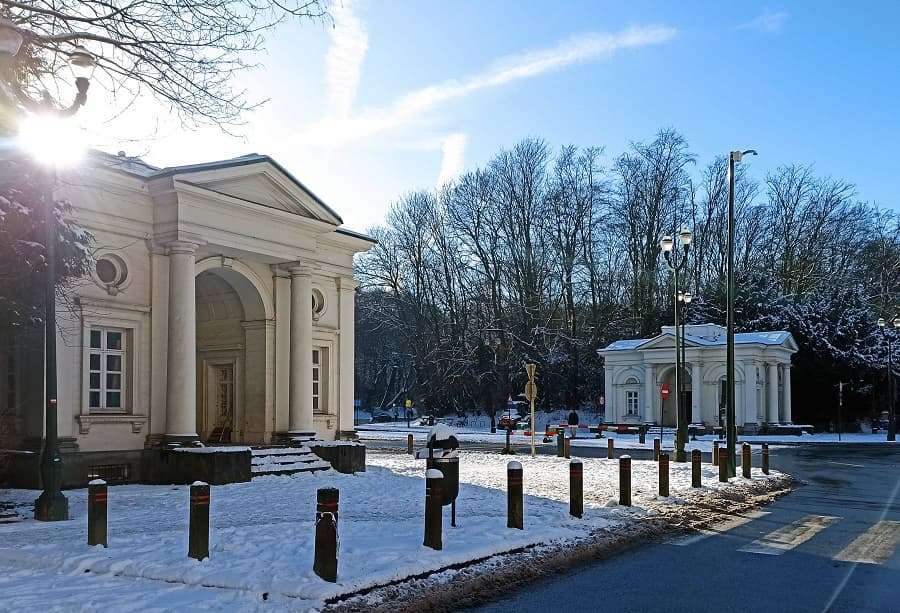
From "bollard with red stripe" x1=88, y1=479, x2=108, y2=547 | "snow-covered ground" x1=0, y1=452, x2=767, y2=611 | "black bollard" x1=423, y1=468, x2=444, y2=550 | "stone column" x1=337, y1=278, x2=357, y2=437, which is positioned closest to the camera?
"snow-covered ground" x1=0, y1=452, x2=767, y2=611

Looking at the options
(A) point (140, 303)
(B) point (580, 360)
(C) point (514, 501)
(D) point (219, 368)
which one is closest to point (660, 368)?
(B) point (580, 360)

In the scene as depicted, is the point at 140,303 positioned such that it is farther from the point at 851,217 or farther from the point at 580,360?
the point at 851,217

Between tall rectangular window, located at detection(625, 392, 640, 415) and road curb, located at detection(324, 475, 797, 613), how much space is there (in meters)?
39.8

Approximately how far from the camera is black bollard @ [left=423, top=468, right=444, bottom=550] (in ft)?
32.9

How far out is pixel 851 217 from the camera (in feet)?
214

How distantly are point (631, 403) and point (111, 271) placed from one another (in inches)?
1559

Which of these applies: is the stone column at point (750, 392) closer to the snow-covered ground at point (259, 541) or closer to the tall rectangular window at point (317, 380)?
the tall rectangular window at point (317, 380)

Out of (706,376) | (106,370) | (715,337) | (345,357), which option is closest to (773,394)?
(706,376)

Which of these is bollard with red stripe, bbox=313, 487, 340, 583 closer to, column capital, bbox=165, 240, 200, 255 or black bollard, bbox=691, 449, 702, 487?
black bollard, bbox=691, 449, 702, 487

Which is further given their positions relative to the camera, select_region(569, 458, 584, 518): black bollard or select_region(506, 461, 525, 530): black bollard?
select_region(569, 458, 584, 518): black bollard

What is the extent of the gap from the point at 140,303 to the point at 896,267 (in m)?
59.0

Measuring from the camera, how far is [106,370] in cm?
1964

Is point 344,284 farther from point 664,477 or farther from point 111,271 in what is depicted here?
point 664,477

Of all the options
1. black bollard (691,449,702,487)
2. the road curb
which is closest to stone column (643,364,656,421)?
black bollard (691,449,702,487)
